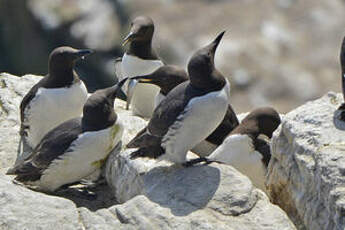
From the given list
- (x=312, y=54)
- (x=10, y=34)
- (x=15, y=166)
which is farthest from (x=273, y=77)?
(x=15, y=166)

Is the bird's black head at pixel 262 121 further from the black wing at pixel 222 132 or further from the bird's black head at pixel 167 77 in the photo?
the bird's black head at pixel 167 77

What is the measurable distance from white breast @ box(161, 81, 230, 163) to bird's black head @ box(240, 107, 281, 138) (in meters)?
1.73

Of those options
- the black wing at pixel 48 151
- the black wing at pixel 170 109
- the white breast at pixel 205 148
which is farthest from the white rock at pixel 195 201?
the white breast at pixel 205 148

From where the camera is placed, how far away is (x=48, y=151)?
11.6m

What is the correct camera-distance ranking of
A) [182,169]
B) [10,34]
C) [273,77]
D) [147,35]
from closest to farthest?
[182,169], [147,35], [273,77], [10,34]

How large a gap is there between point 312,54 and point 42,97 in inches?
877

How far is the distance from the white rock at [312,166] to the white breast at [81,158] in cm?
172

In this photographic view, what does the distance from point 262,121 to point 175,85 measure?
105cm

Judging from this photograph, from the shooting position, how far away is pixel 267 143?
1229 cm

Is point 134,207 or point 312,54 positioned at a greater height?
point 134,207

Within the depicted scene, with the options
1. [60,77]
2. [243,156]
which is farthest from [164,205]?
[60,77]

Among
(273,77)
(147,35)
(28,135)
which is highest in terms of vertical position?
(147,35)

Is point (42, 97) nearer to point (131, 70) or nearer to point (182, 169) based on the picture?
point (131, 70)

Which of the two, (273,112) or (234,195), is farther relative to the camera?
(273,112)
